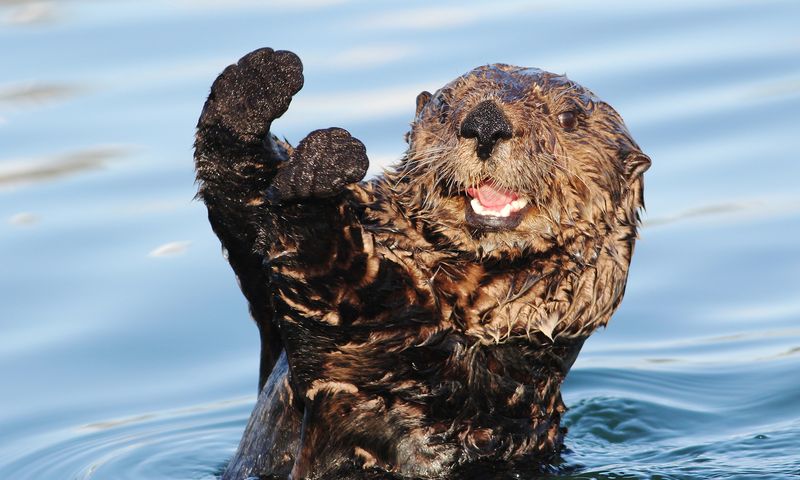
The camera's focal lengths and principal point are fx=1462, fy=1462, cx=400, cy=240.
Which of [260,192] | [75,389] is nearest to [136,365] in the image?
[75,389]

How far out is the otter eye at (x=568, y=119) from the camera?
494 centimetres

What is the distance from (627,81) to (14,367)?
453 cm

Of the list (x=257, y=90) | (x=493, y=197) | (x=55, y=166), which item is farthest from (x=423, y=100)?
(x=55, y=166)

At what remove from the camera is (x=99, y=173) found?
881 cm

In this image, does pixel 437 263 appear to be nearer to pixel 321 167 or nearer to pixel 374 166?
pixel 321 167

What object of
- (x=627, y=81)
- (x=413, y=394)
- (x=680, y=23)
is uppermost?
(x=680, y=23)

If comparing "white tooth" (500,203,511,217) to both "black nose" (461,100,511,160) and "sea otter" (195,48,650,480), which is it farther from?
"black nose" (461,100,511,160)

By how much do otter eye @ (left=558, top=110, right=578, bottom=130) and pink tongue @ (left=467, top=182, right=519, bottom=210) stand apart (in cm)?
41

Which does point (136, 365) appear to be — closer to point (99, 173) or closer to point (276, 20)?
point (99, 173)

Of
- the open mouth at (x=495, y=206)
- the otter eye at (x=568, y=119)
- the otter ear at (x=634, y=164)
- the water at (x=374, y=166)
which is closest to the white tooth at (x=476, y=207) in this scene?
the open mouth at (x=495, y=206)

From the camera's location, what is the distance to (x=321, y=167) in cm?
421

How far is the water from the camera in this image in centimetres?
642

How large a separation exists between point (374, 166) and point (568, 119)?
344 centimetres

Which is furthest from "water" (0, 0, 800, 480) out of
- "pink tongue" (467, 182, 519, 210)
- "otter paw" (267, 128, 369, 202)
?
"otter paw" (267, 128, 369, 202)
